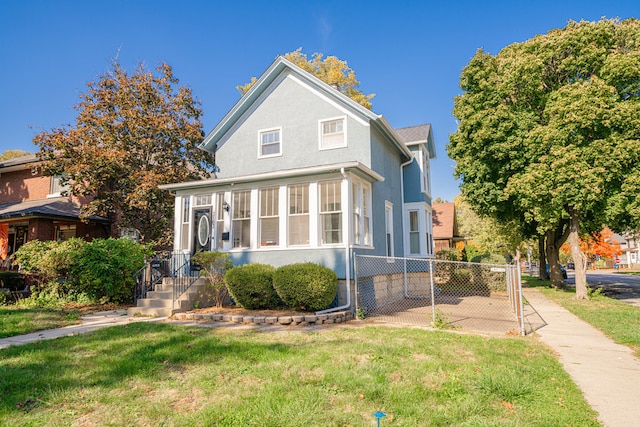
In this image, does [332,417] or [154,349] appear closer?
[332,417]

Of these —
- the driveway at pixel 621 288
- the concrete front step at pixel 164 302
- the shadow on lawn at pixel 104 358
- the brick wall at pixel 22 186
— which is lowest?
the driveway at pixel 621 288

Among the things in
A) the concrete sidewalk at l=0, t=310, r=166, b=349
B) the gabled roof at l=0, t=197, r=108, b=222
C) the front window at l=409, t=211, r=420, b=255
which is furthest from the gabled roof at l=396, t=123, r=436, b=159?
the gabled roof at l=0, t=197, r=108, b=222

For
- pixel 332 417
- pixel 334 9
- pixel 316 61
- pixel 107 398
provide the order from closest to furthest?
pixel 332 417, pixel 107 398, pixel 334 9, pixel 316 61

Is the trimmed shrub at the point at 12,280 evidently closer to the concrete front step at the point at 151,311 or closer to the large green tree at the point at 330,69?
the concrete front step at the point at 151,311

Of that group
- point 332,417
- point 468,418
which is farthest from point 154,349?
point 468,418

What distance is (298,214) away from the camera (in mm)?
10977

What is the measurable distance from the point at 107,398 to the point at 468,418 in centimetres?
384

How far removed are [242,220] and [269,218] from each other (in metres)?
1.05

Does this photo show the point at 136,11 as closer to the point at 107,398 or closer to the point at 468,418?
the point at 107,398

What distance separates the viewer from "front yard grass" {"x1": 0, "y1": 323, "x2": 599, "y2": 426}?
367 cm

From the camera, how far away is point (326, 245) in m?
10.3

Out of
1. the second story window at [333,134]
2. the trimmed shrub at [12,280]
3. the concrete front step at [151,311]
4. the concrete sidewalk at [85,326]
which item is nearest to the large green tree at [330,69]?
the second story window at [333,134]

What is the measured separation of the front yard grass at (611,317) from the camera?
24.4 feet

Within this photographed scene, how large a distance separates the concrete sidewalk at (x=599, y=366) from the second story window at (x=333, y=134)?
7.54 m
